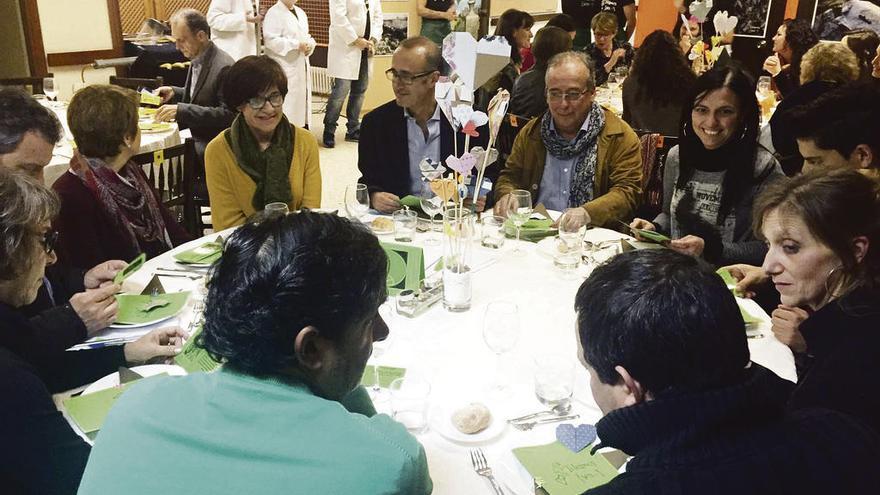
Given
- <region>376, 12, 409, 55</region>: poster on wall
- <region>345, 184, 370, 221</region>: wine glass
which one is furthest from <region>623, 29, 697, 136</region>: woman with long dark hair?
<region>376, 12, 409, 55</region>: poster on wall

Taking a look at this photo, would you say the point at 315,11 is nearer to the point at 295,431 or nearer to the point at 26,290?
the point at 26,290

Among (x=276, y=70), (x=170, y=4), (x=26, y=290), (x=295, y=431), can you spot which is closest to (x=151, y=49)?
(x=170, y=4)

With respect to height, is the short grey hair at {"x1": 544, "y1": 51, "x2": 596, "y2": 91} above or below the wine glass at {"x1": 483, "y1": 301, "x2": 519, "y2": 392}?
above

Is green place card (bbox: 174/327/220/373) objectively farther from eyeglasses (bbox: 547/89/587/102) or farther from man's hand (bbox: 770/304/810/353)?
eyeglasses (bbox: 547/89/587/102)

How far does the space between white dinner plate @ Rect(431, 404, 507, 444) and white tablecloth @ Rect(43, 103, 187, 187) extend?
2.60 meters

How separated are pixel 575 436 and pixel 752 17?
24.1ft

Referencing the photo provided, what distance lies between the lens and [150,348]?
1720 mm

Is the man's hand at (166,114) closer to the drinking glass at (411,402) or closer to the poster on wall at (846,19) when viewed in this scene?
the drinking glass at (411,402)

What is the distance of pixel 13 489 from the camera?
126 centimetres

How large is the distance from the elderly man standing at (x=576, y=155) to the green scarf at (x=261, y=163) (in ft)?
3.31

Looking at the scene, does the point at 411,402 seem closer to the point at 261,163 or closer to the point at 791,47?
the point at 261,163

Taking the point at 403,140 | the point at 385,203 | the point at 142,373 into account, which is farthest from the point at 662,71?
the point at 142,373

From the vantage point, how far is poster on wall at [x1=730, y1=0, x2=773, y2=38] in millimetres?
7305

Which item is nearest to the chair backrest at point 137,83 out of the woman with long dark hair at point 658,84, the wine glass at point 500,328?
the woman with long dark hair at point 658,84
